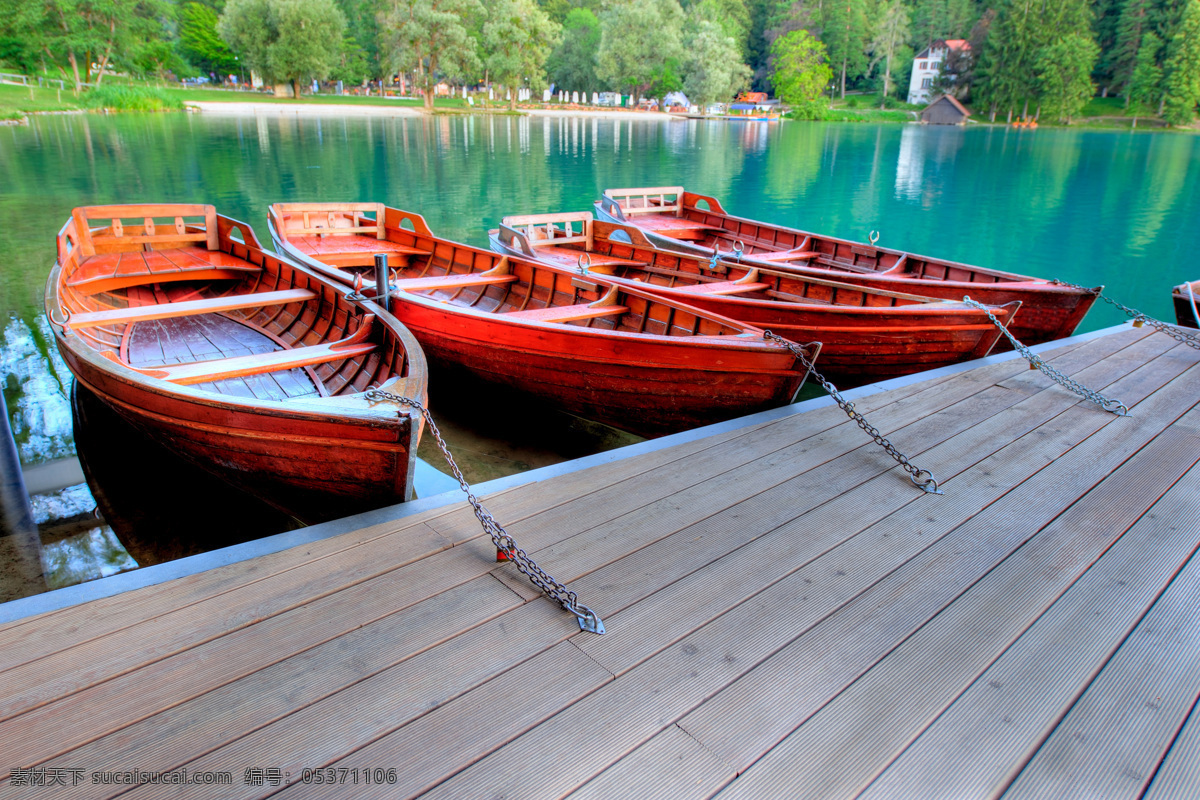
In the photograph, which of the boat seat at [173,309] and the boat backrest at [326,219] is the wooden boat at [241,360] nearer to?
the boat seat at [173,309]

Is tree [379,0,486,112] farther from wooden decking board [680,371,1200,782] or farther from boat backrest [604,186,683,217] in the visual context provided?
wooden decking board [680,371,1200,782]

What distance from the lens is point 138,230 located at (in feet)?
24.9

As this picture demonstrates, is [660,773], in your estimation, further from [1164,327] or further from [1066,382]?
[1164,327]

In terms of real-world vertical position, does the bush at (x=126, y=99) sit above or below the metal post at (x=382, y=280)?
above

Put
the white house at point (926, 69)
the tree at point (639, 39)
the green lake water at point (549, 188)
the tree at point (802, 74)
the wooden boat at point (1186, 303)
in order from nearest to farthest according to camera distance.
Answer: the wooden boat at point (1186, 303), the green lake water at point (549, 188), the tree at point (639, 39), the tree at point (802, 74), the white house at point (926, 69)

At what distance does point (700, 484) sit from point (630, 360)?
1437 mm

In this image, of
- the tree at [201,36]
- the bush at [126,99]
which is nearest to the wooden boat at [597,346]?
the bush at [126,99]

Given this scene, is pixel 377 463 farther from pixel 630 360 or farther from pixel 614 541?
pixel 630 360

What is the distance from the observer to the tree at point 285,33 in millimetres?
45031

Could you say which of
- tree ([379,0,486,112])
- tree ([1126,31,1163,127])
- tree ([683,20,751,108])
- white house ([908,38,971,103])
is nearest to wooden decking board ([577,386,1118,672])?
tree ([379,0,486,112])

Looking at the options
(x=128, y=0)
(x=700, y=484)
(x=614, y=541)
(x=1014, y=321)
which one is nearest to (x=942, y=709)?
(x=614, y=541)

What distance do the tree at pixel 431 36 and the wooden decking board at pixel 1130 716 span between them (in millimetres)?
50552

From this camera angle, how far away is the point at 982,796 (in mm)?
1746

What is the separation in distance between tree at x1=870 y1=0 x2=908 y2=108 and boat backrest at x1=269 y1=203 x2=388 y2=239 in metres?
71.4
